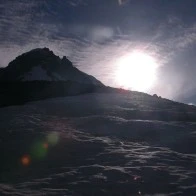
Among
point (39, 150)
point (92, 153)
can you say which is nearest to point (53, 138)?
point (39, 150)

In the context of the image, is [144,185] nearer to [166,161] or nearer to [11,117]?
[166,161]

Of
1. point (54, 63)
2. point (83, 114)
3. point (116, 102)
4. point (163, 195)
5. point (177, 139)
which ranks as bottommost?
point (163, 195)

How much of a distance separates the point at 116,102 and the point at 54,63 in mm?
93827

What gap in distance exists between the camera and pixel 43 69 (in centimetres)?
11600

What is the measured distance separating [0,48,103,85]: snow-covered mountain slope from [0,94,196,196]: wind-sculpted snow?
7963 cm

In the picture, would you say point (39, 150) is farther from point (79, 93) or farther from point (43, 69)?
point (43, 69)

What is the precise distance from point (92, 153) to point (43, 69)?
10384cm

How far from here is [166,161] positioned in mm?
13336

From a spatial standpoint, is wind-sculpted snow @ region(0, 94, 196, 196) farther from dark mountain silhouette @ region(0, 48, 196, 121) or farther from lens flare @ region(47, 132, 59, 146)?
dark mountain silhouette @ region(0, 48, 196, 121)

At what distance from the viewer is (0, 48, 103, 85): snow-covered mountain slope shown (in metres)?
106

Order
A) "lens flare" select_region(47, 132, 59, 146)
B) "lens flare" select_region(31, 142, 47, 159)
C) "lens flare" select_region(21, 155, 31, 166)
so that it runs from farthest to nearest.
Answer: "lens flare" select_region(47, 132, 59, 146) → "lens flare" select_region(31, 142, 47, 159) → "lens flare" select_region(21, 155, 31, 166)

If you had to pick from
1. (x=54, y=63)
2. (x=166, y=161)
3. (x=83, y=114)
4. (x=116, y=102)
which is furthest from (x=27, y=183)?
(x=54, y=63)

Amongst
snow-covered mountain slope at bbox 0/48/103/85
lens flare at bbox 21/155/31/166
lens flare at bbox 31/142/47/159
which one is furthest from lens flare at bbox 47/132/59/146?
snow-covered mountain slope at bbox 0/48/103/85

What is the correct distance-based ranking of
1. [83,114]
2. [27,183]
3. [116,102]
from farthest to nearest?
[116,102]
[83,114]
[27,183]
